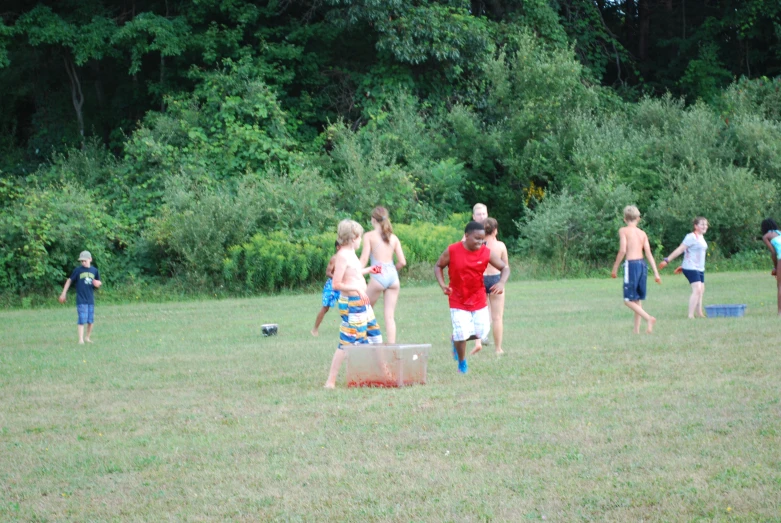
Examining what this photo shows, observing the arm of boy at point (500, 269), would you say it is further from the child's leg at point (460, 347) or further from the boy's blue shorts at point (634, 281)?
the boy's blue shorts at point (634, 281)

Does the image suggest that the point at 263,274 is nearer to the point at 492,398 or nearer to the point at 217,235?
the point at 217,235

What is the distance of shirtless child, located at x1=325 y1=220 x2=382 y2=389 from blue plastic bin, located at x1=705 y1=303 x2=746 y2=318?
298 inches

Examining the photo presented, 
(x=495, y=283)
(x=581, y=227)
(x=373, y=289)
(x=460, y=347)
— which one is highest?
(x=581, y=227)

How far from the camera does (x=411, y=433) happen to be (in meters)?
7.65

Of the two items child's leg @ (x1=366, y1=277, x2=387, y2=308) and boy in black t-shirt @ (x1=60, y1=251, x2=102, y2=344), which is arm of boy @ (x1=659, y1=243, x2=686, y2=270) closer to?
child's leg @ (x1=366, y1=277, x2=387, y2=308)

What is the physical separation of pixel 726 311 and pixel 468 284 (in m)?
6.87

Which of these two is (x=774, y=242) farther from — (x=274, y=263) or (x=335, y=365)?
(x=274, y=263)

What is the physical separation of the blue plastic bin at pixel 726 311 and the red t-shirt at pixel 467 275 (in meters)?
6.57

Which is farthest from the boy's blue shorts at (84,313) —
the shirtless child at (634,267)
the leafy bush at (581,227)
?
the leafy bush at (581,227)

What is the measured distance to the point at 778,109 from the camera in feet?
116

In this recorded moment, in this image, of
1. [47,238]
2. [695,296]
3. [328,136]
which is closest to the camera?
[695,296]

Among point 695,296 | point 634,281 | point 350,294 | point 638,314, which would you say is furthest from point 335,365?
point 695,296

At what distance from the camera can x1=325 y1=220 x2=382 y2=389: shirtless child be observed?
32.2 ft

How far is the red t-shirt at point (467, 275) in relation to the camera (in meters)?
10.3
